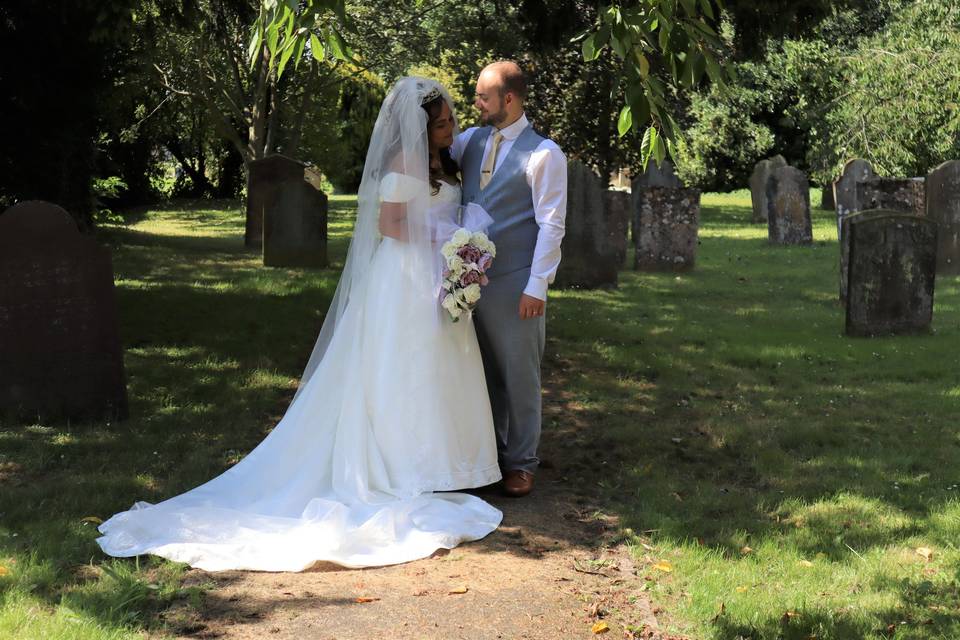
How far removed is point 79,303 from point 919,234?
24.4 feet

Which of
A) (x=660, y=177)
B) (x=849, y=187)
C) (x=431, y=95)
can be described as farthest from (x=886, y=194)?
(x=431, y=95)

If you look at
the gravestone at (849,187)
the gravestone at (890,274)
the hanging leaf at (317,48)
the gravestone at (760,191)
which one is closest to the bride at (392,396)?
the hanging leaf at (317,48)

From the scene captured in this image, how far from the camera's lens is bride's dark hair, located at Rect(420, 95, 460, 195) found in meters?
5.59

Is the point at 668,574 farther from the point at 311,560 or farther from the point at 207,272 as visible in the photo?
the point at 207,272

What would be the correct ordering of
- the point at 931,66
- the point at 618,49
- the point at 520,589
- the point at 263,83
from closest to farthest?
1. the point at 618,49
2. the point at 520,589
3. the point at 931,66
4. the point at 263,83

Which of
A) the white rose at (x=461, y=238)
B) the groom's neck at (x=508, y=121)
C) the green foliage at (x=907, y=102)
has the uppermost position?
the green foliage at (x=907, y=102)

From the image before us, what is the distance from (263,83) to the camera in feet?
85.7

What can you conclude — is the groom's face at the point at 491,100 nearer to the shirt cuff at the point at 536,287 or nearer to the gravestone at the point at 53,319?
the shirt cuff at the point at 536,287

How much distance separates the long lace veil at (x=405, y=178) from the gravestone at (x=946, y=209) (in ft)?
35.3

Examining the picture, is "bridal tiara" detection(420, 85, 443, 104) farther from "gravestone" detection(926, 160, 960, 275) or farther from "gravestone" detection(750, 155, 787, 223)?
"gravestone" detection(750, 155, 787, 223)

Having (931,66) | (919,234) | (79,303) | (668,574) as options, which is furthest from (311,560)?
(931,66)

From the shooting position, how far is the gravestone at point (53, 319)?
654cm

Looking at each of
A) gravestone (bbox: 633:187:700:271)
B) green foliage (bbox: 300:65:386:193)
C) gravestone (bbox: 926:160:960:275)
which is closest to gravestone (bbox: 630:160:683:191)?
gravestone (bbox: 633:187:700:271)

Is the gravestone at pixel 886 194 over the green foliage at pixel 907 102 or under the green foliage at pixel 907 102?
under
